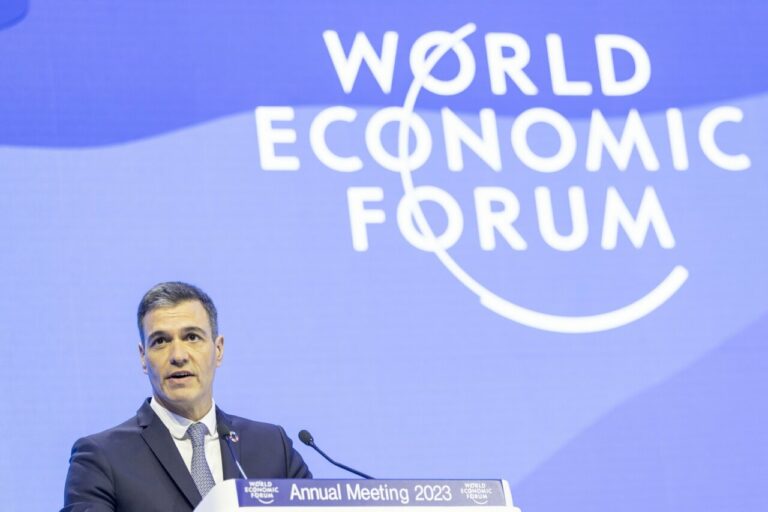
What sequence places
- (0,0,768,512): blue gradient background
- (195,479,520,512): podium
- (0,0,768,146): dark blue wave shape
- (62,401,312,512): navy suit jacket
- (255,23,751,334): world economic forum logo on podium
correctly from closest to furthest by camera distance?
(195,479,520,512): podium, (62,401,312,512): navy suit jacket, (0,0,768,512): blue gradient background, (0,0,768,146): dark blue wave shape, (255,23,751,334): world economic forum logo on podium

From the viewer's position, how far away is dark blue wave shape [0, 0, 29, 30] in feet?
14.4

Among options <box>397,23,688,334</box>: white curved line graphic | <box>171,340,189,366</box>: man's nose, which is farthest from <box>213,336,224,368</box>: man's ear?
<box>397,23,688,334</box>: white curved line graphic

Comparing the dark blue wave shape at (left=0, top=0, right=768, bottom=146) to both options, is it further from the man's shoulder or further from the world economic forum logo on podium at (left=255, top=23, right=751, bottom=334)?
the man's shoulder

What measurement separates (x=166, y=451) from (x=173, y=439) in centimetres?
7

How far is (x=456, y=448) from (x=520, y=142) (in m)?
1.09

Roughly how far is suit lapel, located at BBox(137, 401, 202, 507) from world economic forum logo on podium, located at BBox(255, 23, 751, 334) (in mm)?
1341

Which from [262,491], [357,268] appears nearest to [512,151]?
[357,268]

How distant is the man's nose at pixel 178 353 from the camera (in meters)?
3.40

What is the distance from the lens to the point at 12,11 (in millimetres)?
4418

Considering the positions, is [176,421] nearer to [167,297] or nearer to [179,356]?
[179,356]

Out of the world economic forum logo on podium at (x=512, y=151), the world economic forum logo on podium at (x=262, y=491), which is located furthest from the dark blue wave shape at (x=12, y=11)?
the world economic forum logo on podium at (x=262, y=491)

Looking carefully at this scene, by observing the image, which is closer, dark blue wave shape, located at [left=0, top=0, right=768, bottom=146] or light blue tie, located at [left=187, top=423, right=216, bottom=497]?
light blue tie, located at [left=187, top=423, right=216, bottom=497]

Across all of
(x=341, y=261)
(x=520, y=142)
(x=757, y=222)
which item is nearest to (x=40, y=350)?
(x=341, y=261)

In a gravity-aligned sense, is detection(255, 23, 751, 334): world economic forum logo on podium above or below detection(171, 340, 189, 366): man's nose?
above
